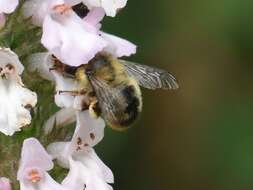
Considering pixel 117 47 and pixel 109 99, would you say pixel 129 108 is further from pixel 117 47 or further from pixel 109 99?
pixel 117 47

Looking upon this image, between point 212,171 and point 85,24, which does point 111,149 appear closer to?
point 212,171

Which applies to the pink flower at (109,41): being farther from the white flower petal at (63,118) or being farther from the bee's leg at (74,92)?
the white flower petal at (63,118)

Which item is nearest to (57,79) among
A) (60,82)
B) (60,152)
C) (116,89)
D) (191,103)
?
(60,82)

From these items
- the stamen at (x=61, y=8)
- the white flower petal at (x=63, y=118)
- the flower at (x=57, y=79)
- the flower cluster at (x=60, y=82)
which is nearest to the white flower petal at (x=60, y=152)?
the flower cluster at (x=60, y=82)

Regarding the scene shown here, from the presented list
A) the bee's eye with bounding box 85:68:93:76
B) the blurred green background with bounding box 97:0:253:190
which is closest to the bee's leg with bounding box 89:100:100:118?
the bee's eye with bounding box 85:68:93:76

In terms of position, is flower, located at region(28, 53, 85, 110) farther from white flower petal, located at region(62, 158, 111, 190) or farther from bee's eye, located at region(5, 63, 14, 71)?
white flower petal, located at region(62, 158, 111, 190)
